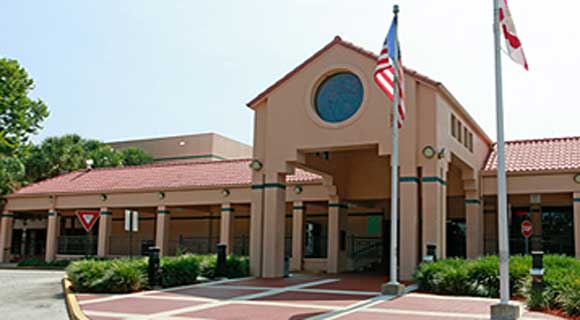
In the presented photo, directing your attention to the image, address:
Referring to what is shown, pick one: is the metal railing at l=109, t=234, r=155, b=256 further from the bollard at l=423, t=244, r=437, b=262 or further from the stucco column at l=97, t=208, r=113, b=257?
the bollard at l=423, t=244, r=437, b=262

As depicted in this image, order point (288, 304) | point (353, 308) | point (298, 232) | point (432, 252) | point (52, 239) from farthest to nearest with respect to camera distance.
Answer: point (52, 239) → point (298, 232) → point (432, 252) → point (288, 304) → point (353, 308)

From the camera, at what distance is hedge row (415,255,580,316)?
1309 centimetres

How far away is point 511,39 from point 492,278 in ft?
20.9

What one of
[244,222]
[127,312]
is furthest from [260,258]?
[244,222]

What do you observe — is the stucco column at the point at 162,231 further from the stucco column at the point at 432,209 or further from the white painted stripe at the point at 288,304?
the white painted stripe at the point at 288,304

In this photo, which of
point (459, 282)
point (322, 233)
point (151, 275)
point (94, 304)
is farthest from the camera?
point (322, 233)

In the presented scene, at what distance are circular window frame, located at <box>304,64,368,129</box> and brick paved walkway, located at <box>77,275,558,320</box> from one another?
5.35 meters

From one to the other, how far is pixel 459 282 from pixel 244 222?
2067cm

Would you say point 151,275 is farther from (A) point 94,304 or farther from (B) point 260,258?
(B) point 260,258

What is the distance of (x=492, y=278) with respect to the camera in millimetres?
15555

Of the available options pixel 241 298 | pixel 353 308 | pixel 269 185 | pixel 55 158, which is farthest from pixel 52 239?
pixel 353 308

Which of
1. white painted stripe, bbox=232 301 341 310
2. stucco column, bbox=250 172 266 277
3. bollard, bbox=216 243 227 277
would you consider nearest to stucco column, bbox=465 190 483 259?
stucco column, bbox=250 172 266 277

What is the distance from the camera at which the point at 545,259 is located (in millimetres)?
16469

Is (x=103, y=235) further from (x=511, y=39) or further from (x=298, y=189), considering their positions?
(x=511, y=39)
